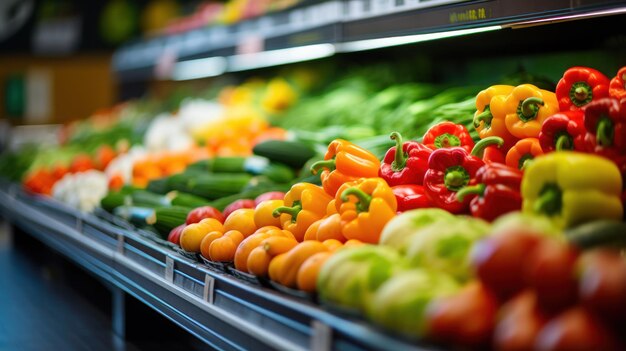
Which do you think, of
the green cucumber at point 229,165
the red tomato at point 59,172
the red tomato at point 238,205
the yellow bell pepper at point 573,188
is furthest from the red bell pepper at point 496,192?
the red tomato at point 59,172

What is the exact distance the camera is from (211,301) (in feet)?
8.96

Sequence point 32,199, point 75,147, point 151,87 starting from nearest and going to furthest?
point 32,199 → point 75,147 → point 151,87

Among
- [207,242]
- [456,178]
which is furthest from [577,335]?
[207,242]

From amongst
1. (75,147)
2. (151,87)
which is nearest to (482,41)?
(75,147)

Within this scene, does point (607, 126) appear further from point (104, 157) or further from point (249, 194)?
point (104, 157)

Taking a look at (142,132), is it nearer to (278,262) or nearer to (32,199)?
(32,199)

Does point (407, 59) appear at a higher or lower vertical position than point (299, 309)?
higher

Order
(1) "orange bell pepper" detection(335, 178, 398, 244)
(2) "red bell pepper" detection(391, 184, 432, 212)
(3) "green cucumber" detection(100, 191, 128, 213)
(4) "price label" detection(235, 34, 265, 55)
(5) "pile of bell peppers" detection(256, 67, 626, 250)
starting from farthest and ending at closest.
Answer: (4) "price label" detection(235, 34, 265, 55)
(3) "green cucumber" detection(100, 191, 128, 213)
(2) "red bell pepper" detection(391, 184, 432, 212)
(1) "orange bell pepper" detection(335, 178, 398, 244)
(5) "pile of bell peppers" detection(256, 67, 626, 250)

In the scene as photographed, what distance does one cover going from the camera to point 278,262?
2471 millimetres

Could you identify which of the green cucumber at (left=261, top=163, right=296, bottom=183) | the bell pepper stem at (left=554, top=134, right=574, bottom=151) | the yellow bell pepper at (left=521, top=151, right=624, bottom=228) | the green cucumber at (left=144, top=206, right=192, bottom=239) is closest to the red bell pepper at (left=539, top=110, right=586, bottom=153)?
the bell pepper stem at (left=554, top=134, right=574, bottom=151)

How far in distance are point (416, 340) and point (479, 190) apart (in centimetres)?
75

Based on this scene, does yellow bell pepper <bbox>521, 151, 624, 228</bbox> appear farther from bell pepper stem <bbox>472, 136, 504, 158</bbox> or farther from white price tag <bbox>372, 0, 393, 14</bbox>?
white price tag <bbox>372, 0, 393, 14</bbox>

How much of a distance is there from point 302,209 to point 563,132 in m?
0.94

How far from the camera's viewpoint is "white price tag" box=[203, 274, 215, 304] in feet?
8.98
